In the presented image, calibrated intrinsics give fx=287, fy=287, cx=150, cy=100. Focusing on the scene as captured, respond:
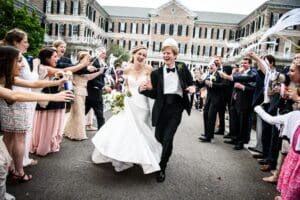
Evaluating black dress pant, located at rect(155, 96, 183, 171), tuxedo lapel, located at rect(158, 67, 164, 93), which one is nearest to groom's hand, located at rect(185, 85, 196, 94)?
black dress pant, located at rect(155, 96, 183, 171)

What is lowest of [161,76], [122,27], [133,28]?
[161,76]

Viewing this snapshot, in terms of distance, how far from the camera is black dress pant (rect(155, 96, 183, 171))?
457 cm

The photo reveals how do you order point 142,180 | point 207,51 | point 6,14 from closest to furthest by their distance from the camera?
point 142,180 → point 6,14 → point 207,51

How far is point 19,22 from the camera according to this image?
76.9ft

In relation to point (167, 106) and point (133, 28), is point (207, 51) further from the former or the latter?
point (167, 106)

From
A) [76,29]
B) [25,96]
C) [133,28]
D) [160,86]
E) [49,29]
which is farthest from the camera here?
[133,28]

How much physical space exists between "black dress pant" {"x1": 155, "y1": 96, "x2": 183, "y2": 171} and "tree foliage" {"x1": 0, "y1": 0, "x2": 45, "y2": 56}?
21.2 metres

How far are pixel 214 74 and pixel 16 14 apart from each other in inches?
825

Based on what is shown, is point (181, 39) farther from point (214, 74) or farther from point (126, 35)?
point (214, 74)

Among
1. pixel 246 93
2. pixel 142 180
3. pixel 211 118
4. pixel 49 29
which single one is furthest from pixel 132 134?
pixel 49 29

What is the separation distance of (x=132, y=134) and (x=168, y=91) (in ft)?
2.98

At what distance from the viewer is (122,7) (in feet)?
211

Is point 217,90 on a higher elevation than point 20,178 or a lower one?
higher

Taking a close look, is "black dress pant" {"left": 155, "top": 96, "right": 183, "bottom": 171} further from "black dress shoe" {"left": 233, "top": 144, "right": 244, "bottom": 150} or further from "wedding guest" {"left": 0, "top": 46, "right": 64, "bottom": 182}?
"black dress shoe" {"left": 233, "top": 144, "right": 244, "bottom": 150}
